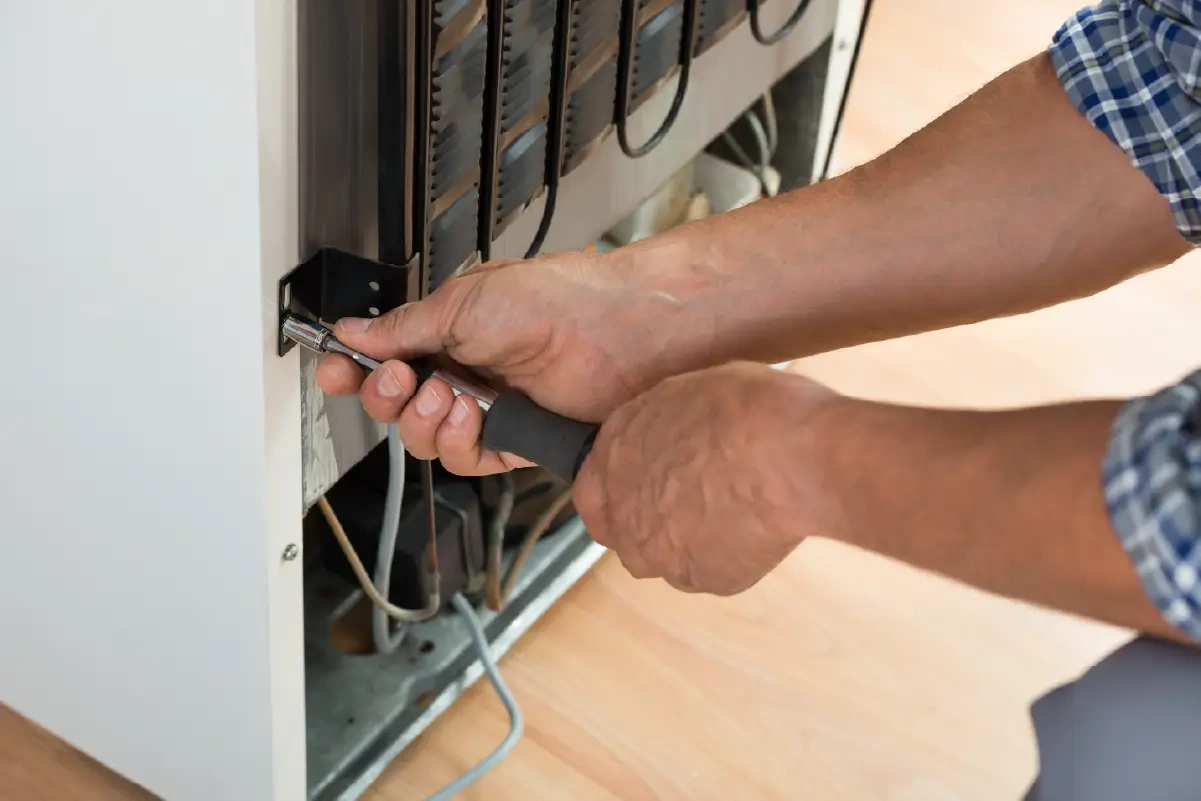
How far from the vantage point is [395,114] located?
1.63 feet

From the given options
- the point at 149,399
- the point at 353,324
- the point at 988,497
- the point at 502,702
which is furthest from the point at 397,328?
the point at 502,702

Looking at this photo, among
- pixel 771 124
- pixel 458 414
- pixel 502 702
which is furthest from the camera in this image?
pixel 771 124

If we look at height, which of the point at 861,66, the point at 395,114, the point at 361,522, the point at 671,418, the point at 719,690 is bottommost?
the point at 719,690

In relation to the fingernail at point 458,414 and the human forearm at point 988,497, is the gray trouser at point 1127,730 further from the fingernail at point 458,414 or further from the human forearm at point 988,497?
the fingernail at point 458,414

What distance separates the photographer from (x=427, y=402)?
1.97 ft

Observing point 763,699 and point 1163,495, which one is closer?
point 1163,495

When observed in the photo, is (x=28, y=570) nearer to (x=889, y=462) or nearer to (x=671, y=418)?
(x=671, y=418)

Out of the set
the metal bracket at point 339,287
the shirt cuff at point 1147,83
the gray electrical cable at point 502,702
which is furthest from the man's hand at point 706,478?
the gray electrical cable at point 502,702

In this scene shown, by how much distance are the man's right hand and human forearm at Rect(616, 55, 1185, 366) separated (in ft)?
0.04

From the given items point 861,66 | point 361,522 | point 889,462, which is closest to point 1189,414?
point 889,462

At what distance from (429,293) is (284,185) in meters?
0.12

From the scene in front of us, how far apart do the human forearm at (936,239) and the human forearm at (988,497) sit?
0.19 metres

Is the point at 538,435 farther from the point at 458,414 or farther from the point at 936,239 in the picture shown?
the point at 936,239

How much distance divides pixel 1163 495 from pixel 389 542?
538 millimetres
